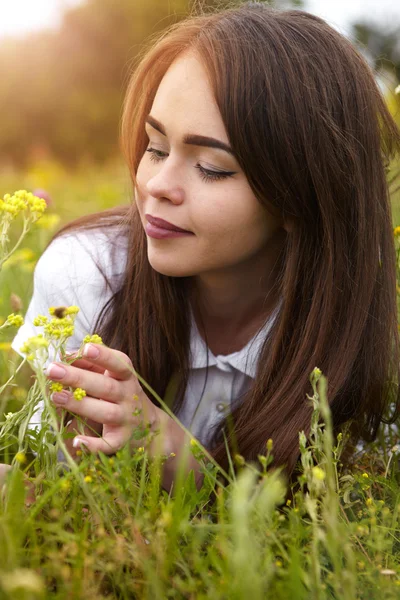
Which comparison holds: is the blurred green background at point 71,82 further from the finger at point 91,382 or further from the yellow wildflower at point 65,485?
the yellow wildflower at point 65,485

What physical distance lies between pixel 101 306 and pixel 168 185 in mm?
604

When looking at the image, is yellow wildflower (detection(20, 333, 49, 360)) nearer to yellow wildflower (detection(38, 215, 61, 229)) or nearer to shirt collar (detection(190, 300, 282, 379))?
shirt collar (detection(190, 300, 282, 379))

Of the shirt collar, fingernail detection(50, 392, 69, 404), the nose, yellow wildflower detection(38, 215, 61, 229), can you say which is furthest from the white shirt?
fingernail detection(50, 392, 69, 404)

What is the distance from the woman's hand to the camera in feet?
4.42

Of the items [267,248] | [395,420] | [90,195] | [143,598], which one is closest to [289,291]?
[267,248]

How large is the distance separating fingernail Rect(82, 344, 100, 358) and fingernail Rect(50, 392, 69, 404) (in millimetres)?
92

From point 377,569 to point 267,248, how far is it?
0.99 metres

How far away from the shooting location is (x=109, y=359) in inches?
55.4

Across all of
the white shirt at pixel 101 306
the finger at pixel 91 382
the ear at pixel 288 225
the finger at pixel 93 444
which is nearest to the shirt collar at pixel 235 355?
the white shirt at pixel 101 306

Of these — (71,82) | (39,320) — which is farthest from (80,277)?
(71,82)

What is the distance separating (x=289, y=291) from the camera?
1791mm

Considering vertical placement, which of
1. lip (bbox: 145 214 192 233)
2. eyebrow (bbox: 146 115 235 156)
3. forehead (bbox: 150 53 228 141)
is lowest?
lip (bbox: 145 214 192 233)

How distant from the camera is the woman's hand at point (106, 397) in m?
1.35

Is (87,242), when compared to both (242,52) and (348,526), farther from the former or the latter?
(348,526)
